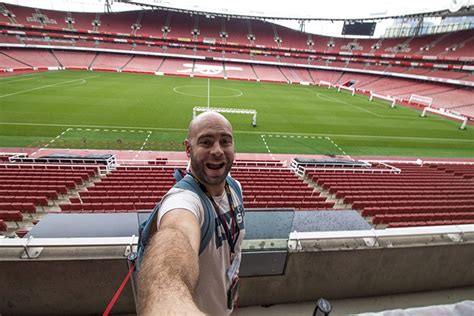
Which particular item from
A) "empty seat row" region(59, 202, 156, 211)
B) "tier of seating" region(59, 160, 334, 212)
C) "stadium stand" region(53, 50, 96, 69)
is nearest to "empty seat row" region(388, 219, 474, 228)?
"tier of seating" region(59, 160, 334, 212)

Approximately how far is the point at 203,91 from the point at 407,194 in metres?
30.7

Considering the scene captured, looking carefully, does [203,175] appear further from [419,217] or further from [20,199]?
[20,199]

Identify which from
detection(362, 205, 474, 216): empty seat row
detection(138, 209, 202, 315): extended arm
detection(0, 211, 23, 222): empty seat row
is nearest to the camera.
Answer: detection(138, 209, 202, 315): extended arm

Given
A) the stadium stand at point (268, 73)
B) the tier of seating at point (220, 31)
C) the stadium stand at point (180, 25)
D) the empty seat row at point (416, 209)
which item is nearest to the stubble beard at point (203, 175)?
the empty seat row at point (416, 209)

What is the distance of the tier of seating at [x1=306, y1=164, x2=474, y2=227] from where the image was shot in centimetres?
719

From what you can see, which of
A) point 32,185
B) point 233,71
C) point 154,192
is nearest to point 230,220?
point 154,192

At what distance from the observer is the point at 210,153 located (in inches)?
75.8

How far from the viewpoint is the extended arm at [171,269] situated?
1.11 metres

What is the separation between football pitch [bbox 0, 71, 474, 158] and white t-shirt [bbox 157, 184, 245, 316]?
15.4 meters

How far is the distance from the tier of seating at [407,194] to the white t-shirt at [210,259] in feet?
20.2

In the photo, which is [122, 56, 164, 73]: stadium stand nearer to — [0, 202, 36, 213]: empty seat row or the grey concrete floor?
[0, 202, 36, 213]: empty seat row

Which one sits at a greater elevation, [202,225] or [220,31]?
[220,31]

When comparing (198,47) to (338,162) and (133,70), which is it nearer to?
(133,70)

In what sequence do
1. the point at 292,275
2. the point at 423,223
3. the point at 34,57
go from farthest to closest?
the point at 34,57 < the point at 423,223 < the point at 292,275
